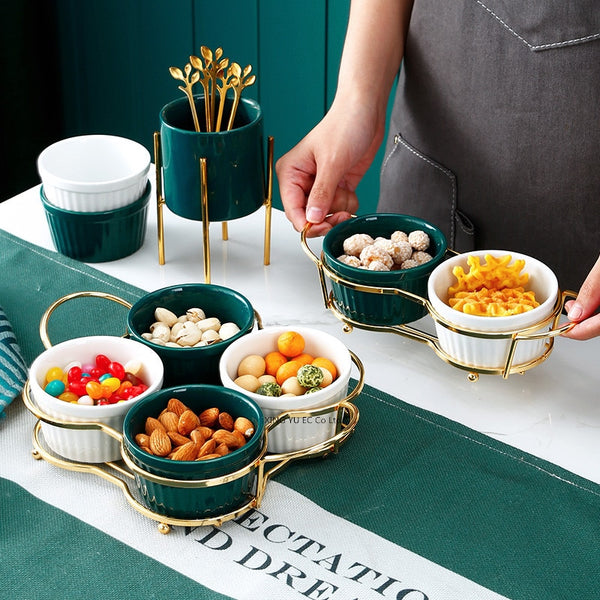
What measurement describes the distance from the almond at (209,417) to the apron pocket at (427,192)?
1.93 feet

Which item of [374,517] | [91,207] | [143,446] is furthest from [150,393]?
[91,207]

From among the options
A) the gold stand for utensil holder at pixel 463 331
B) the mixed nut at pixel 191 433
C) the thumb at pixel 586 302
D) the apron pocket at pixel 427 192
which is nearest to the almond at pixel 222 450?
the mixed nut at pixel 191 433

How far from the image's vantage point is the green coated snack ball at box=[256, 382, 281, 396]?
2.66ft

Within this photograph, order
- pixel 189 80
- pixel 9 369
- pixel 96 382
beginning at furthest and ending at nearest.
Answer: pixel 189 80
pixel 9 369
pixel 96 382

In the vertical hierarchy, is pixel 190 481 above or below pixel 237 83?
below

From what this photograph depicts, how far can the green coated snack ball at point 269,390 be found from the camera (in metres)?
0.81

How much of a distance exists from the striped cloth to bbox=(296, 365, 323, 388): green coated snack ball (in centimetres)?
30

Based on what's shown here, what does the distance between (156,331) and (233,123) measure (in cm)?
32

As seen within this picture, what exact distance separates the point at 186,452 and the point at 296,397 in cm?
11

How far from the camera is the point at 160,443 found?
0.75 metres

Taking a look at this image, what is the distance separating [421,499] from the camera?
812mm

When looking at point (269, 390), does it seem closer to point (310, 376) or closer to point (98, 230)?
point (310, 376)

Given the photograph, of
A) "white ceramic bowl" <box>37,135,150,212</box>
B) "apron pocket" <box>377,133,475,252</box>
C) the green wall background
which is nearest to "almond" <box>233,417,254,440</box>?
"white ceramic bowl" <box>37,135,150,212</box>

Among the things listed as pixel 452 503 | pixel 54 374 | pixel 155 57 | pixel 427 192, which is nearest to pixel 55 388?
pixel 54 374
